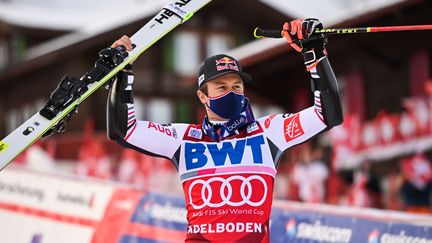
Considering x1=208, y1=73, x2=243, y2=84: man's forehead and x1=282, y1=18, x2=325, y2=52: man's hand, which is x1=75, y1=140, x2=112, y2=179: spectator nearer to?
x1=208, y1=73, x2=243, y2=84: man's forehead

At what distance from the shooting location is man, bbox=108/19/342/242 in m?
4.52

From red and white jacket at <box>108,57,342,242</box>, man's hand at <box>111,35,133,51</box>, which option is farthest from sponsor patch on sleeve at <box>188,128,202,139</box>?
man's hand at <box>111,35,133,51</box>

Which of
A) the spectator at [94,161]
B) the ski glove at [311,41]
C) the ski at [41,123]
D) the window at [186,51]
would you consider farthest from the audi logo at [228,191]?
the window at [186,51]

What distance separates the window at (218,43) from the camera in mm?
29297

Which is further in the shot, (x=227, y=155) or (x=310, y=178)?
(x=310, y=178)

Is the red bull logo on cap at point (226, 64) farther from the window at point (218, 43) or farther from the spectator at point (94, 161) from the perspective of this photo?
the window at point (218, 43)

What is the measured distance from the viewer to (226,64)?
476cm

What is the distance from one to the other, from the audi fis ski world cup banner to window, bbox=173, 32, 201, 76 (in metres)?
20.0

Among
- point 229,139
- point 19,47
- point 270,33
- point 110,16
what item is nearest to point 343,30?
point 270,33

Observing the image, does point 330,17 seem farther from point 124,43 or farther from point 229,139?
point 229,139

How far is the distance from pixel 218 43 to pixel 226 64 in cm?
2498

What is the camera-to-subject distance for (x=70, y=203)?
8.90 meters

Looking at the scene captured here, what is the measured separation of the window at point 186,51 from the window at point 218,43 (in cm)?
46

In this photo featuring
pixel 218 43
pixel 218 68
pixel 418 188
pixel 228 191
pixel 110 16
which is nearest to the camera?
pixel 228 191
